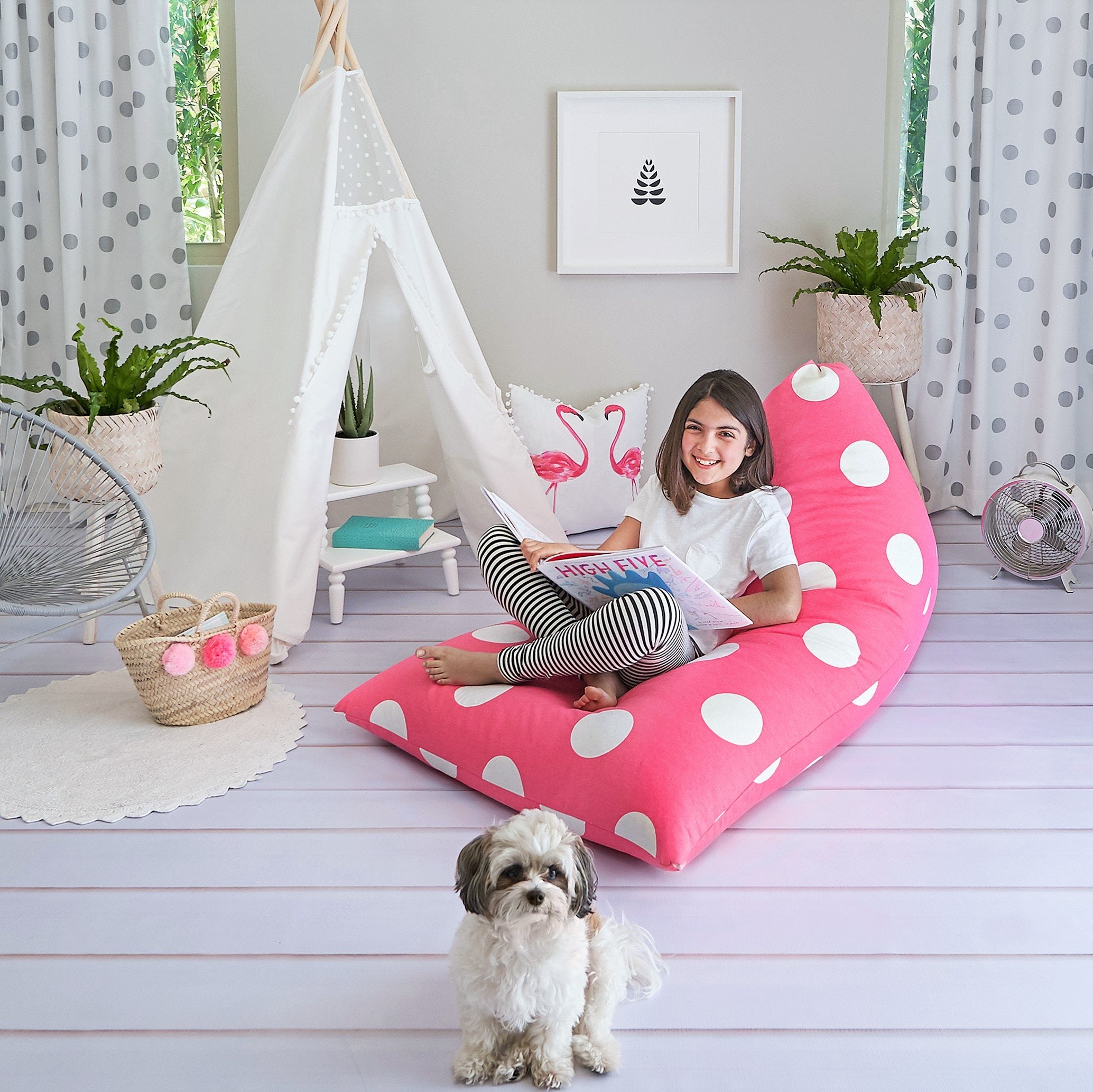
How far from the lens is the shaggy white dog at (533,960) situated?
3.56 ft

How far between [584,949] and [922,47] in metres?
3.18

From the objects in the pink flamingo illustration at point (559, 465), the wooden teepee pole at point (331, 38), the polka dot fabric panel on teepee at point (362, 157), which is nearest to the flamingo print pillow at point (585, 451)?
the pink flamingo illustration at point (559, 465)

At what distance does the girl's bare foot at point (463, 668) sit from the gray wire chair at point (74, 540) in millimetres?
711

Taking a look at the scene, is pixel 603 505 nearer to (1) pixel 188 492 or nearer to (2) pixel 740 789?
(1) pixel 188 492

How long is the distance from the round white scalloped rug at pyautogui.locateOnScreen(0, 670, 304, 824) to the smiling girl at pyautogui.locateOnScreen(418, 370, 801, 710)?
0.38 m

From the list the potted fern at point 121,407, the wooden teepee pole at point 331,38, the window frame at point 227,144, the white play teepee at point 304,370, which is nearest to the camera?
the potted fern at point 121,407

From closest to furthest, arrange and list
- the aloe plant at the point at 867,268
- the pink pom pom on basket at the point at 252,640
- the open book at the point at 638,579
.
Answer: the open book at the point at 638,579 → the pink pom pom on basket at the point at 252,640 → the aloe plant at the point at 867,268

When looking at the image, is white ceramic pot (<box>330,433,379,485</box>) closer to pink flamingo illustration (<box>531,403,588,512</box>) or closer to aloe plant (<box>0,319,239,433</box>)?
aloe plant (<box>0,319,239,433</box>)

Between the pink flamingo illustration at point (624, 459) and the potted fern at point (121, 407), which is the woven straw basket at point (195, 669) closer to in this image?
the potted fern at point (121, 407)

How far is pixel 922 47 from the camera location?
333 cm

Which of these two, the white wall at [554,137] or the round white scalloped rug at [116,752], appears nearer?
the round white scalloped rug at [116,752]

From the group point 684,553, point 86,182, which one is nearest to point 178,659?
point 684,553

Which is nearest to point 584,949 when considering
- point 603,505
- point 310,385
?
point 310,385

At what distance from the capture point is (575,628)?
183 centimetres
